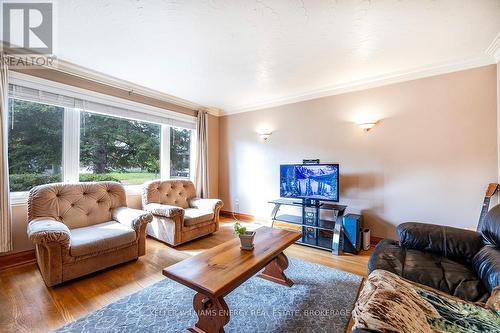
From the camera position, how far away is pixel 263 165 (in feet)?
13.7

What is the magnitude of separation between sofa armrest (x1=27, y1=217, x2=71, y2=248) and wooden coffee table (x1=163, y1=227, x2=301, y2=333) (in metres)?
1.16

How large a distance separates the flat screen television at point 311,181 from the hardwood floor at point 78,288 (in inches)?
31.1

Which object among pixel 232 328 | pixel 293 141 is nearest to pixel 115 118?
pixel 293 141

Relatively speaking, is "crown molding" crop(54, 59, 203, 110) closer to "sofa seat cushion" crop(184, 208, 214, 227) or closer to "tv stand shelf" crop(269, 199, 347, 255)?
"sofa seat cushion" crop(184, 208, 214, 227)

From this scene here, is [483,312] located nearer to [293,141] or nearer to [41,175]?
[293,141]

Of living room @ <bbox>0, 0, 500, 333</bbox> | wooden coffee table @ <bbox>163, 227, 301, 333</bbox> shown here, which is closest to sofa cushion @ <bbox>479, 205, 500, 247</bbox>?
living room @ <bbox>0, 0, 500, 333</bbox>

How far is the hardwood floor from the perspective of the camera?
5.15 ft

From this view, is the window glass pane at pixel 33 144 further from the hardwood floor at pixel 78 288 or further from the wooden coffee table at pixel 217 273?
the wooden coffee table at pixel 217 273

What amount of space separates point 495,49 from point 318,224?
2.76 m

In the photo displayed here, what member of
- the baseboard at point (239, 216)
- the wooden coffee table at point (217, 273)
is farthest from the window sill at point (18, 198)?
the baseboard at point (239, 216)

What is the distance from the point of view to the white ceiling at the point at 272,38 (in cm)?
171

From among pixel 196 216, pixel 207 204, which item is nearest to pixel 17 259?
pixel 196 216

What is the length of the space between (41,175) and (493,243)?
4489mm

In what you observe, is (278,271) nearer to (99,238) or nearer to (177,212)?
(177,212)
